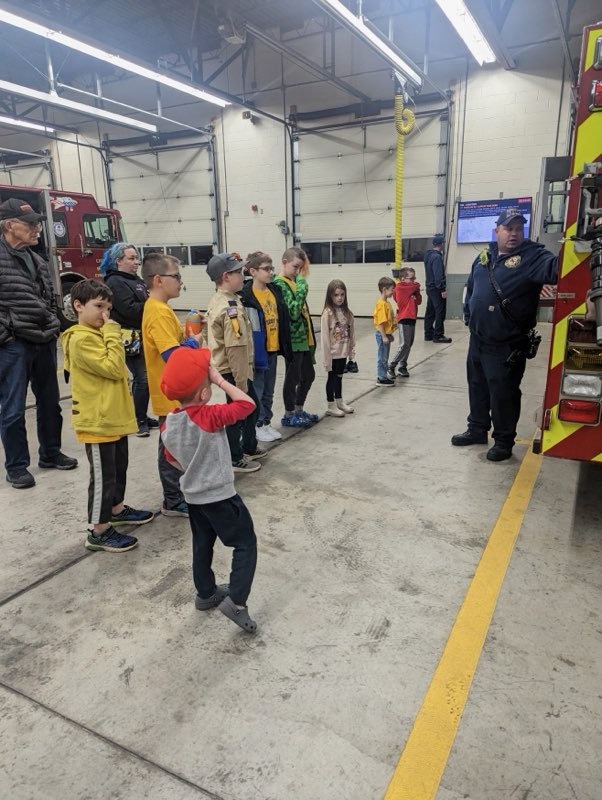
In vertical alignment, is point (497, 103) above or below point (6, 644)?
above

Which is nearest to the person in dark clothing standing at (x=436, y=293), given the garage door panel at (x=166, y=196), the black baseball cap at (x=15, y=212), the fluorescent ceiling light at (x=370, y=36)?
the fluorescent ceiling light at (x=370, y=36)

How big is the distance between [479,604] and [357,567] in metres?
0.62

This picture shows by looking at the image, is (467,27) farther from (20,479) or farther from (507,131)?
(20,479)

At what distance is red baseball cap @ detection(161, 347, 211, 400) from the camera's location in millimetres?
1979

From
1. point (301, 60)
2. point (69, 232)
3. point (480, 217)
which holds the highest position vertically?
point (301, 60)

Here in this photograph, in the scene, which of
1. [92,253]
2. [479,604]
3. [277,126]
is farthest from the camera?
[277,126]

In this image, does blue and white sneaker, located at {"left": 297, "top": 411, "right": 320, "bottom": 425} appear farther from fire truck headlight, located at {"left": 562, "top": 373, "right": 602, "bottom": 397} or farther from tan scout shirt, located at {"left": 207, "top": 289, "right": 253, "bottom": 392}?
fire truck headlight, located at {"left": 562, "top": 373, "right": 602, "bottom": 397}

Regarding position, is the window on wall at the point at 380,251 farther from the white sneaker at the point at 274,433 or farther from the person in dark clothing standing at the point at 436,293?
the white sneaker at the point at 274,433

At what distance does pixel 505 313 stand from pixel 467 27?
752cm

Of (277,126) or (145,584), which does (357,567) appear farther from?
(277,126)

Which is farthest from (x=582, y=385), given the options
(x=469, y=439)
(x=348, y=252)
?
(x=348, y=252)

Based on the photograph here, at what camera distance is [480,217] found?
41.3 feet

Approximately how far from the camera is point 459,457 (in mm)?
4191

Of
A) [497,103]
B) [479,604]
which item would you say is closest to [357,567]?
[479,604]
